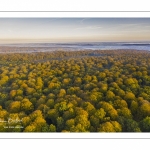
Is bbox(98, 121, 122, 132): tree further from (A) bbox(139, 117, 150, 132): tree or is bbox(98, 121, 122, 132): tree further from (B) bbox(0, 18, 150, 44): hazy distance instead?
(B) bbox(0, 18, 150, 44): hazy distance

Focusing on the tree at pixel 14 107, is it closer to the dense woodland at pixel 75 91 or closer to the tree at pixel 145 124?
the dense woodland at pixel 75 91

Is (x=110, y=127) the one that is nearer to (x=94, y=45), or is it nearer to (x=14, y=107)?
(x=14, y=107)

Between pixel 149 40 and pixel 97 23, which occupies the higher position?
pixel 97 23

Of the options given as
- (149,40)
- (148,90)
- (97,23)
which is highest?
(97,23)

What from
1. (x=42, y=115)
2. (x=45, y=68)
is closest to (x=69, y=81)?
(x=45, y=68)
